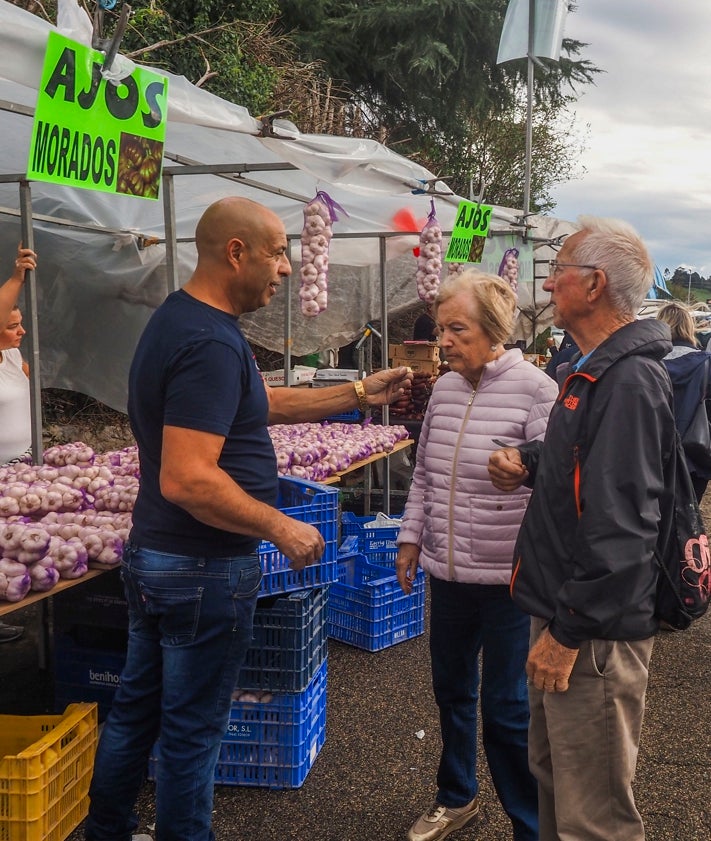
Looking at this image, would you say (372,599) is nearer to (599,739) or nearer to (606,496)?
(599,739)

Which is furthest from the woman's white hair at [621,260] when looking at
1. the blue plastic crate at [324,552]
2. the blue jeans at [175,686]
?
the blue plastic crate at [324,552]

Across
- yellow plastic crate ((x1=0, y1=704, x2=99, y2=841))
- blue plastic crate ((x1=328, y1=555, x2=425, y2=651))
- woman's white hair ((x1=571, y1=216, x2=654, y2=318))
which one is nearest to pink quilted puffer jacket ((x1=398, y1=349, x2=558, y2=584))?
woman's white hair ((x1=571, y1=216, x2=654, y2=318))

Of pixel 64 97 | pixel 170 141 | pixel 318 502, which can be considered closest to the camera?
pixel 64 97

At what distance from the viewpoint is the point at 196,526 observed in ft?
6.30

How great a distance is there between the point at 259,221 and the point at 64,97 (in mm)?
1106

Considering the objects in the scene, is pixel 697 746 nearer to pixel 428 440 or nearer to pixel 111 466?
pixel 428 440

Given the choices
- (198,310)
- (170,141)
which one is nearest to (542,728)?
(198,310)

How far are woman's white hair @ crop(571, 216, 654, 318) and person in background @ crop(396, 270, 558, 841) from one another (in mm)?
651

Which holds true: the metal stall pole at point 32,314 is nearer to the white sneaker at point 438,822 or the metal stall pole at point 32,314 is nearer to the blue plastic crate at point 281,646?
the blue plastic crate at point 281,646

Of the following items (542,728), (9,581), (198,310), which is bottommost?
(542,728)

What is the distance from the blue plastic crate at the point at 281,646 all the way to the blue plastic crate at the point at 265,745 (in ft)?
0.21

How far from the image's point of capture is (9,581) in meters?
2.21

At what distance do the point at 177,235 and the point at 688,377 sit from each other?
11.7 ft

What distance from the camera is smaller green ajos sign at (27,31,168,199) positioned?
2504mm
